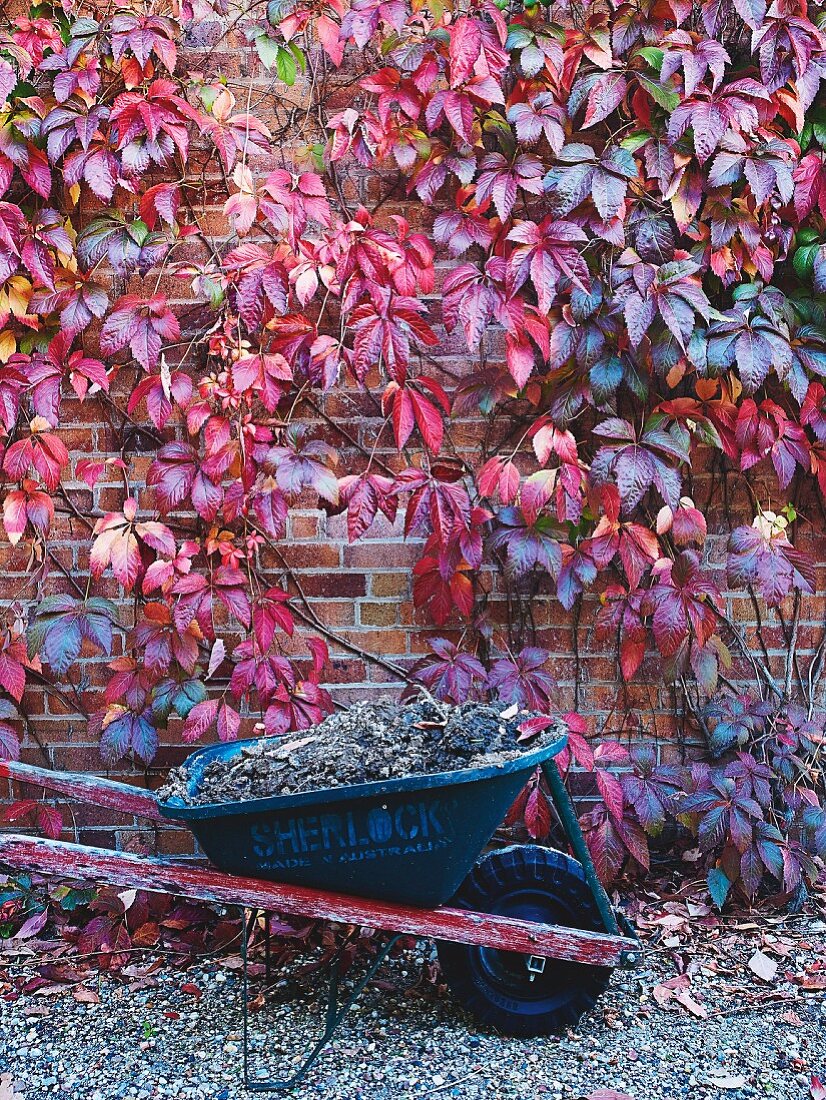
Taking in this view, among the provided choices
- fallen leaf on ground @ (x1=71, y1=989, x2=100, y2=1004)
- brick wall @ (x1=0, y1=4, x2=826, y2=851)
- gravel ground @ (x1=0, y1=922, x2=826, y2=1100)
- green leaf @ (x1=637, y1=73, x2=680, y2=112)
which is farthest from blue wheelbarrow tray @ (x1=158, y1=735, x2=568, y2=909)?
green leaf @ (x1=637, y1=73, x2=680, y2=112)

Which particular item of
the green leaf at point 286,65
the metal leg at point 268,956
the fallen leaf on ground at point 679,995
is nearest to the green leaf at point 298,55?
the green leaf at point 286,65

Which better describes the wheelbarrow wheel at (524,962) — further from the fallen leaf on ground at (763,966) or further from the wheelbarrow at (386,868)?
the fallen leaf on ground at (763,966)

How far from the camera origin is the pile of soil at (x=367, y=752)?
6.42 feet

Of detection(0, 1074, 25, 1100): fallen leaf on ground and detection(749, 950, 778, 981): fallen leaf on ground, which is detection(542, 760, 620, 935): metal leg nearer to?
detection(749, 950, 778, 981): fallen leaf on ground

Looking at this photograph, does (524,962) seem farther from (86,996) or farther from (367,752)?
(86,996)

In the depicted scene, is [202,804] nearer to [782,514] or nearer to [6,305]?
[6,305]

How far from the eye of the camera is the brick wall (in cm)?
275

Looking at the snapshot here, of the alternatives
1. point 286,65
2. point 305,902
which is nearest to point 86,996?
point 305,902

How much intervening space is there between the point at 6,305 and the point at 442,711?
5.36 ft

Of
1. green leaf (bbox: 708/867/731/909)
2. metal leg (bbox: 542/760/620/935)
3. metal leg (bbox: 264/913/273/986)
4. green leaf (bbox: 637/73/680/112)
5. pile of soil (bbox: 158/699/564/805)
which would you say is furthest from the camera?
green leaf (bbox: 708/867/731/909)

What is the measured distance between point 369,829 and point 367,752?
0.58ft

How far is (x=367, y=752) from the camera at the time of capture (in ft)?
6.62

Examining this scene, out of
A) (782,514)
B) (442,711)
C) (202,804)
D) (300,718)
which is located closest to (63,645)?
(300,718)

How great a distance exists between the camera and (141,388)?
102 inches
